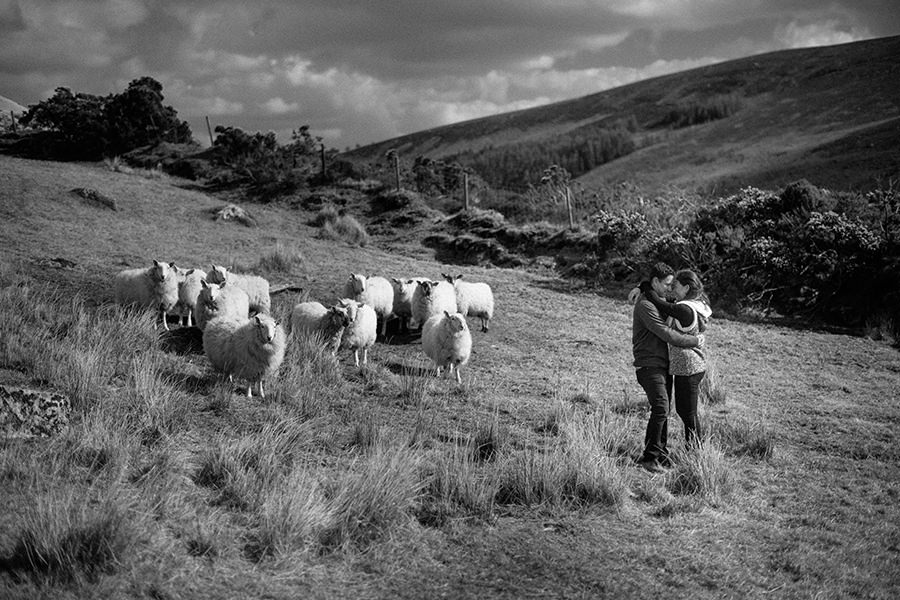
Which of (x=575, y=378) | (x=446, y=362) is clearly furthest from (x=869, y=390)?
(x=446, y=362)

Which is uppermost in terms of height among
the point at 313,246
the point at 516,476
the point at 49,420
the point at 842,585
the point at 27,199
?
the point at 27,199

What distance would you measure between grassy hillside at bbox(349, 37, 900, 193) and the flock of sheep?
24.8 meters

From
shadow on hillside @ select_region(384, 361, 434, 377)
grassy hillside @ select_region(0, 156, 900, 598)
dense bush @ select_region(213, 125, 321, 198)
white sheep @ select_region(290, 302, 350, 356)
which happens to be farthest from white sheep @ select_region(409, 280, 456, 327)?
dense bush @ select_region(213, 125, 321, 198)

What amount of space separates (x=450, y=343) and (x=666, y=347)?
165 inches

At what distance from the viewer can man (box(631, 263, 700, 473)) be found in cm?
753

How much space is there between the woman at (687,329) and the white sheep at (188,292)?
8.88m

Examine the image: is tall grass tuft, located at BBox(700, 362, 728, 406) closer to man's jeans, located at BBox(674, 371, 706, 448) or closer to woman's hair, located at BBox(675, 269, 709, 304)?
man's jeans, located at BBox(674, 371, 706, 448)

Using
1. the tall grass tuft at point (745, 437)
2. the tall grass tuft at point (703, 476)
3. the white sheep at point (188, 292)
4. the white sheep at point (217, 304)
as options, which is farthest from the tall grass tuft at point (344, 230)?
the tall grass tuft at point (703, 476)

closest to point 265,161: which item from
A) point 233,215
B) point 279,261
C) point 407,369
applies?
point 233,215

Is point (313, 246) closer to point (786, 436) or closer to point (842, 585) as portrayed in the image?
point (786, 436)

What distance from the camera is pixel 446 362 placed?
37.1 ft

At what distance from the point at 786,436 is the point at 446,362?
508cm

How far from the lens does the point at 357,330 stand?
1160cm

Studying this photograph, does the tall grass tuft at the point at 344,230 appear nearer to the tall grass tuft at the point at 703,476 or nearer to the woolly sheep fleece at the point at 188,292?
the woolly sheep fleece at the point at 188,292
